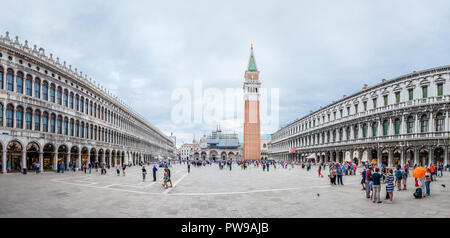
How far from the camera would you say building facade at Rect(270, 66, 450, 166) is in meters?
34.0

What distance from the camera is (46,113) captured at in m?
32.6

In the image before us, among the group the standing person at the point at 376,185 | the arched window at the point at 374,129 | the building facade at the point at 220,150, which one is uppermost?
the arched window at the point at 374,129

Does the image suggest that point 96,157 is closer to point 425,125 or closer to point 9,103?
point 9,103

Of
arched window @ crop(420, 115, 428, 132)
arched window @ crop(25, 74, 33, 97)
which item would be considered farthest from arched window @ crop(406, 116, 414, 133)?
arched window @ crop(25, 74, 33, 97)

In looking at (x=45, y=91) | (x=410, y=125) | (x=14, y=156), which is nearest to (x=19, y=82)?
(x=45, y=91)

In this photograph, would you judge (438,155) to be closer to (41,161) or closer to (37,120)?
(41,161)

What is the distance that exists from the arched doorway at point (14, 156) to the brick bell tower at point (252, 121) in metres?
88.2

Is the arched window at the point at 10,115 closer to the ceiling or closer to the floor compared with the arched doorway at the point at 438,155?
closer to the ceiling

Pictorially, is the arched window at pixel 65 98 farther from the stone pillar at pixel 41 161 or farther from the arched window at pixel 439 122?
the arched window at pixel 439 122

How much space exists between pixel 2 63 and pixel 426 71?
166 ft

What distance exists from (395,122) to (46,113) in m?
48.4

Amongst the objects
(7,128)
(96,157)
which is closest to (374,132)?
(96,157)

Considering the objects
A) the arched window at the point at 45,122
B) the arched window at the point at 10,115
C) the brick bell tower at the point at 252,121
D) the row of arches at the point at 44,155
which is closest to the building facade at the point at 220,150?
the brick bell tower at the point at 252,121

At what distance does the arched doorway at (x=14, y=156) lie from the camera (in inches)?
1096
